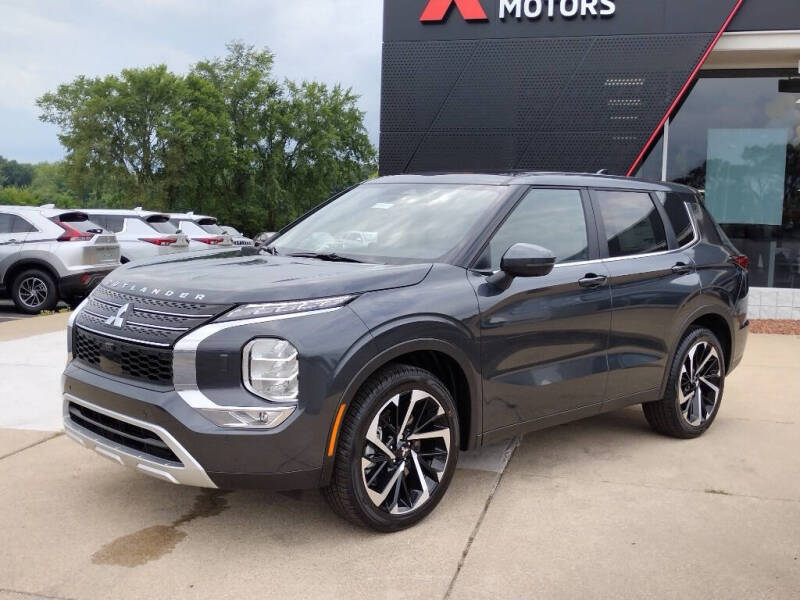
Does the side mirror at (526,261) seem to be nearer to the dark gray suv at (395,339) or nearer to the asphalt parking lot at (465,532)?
the dark gray suv at (395,339)

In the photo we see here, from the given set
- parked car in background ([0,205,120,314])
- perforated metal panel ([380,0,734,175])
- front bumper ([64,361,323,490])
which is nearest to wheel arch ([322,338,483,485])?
front bumper ([64,361,323,490])

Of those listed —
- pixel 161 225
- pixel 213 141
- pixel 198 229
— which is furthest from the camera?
pixel 213 141

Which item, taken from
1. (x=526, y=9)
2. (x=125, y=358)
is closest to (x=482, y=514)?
(x=125, y=358)

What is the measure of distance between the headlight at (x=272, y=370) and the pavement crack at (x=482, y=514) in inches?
39.3

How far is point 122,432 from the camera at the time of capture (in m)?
3.58

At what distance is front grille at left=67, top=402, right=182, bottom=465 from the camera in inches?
134

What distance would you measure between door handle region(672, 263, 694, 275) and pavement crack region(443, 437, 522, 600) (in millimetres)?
1504

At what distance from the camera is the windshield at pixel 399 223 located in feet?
13.8

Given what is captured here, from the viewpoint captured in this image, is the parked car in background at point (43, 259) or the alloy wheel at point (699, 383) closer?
the alloy wheel at point (699, 383)

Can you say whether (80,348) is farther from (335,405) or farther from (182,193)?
(182,193)

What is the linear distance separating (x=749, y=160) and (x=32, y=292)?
11.4 m

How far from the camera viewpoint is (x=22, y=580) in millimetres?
3275

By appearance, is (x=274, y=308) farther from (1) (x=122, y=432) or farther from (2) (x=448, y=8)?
(2) (x=448, y=8)

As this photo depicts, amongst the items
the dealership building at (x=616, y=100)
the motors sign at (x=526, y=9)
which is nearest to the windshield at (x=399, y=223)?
the dealership building at (x=616, y=100)
